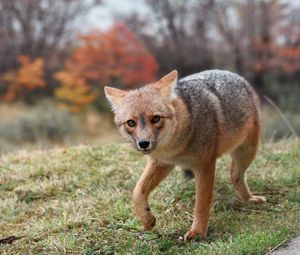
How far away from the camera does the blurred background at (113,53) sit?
19.3 meters

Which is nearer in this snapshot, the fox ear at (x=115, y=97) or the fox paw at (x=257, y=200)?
the fox ear at (x=115, y=97)

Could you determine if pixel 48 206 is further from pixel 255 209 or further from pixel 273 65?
pixel 273 65

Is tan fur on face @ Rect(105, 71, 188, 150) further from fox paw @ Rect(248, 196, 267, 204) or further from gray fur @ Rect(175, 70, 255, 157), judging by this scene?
fox paw @ Rect(248, 196, 267, 204)

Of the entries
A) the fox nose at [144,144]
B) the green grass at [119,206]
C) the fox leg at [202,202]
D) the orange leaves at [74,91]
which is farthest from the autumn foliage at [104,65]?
the fox nose at [144,144]

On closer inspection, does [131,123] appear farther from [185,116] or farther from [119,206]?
[119,206]

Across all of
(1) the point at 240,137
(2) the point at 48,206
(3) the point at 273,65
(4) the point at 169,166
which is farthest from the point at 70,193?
(3) the point at 273,65

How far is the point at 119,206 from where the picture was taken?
5129 mm

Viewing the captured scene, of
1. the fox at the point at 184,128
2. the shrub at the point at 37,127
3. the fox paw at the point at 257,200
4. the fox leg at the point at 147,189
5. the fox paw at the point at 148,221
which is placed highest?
the fox at the point at 184,128

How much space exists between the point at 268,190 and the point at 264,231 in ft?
4.67

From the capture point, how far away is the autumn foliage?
19.3m

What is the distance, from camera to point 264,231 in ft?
13.9

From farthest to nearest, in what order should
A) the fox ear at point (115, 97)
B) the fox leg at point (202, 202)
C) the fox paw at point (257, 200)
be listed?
the fox paw at point (257, 200), the fox ear at point (115, 97), the fox leg at point (202, 202)

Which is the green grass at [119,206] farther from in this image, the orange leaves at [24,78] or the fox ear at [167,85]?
the orange leaves at [24,78]

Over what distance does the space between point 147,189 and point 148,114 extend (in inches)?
33.3
